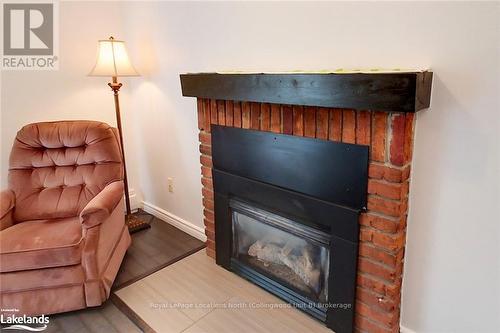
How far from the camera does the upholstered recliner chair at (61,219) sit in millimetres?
1839

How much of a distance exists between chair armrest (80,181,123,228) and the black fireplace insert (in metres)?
0.62

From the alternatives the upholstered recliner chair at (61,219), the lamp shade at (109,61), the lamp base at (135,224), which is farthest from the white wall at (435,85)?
the lamp base at (135,224)

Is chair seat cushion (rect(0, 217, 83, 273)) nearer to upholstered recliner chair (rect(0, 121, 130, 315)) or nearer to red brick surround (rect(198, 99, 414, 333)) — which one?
upholstered recliner chair (rect(0, 121, 130, 315))

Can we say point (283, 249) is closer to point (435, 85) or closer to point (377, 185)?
point (377, 185)

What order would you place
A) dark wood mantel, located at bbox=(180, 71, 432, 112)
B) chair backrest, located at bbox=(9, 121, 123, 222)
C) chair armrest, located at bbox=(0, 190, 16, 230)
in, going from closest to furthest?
dark wood mantel, located at bbox=(180, 71, 432, 112) → chair armrest, located at bbox=(0, 190, 16, 230) → chair backrest, located at bbox=(9, 121, 123, 222)

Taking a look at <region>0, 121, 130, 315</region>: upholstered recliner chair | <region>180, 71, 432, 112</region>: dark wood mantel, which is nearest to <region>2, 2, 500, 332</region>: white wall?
<region>180, 71, 432, 112</region>: dark wood mantel

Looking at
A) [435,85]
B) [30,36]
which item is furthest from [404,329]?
[30,36]

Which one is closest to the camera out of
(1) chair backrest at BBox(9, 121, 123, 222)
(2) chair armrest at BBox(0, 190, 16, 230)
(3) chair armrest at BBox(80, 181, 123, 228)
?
(3) chair armrest at BBox(80, 181, 123, 228)

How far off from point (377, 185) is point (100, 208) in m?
1.44

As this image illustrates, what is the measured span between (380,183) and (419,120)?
29cm

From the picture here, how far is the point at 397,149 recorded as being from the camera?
1.38 metres

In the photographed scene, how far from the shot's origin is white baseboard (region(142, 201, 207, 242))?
2683mm

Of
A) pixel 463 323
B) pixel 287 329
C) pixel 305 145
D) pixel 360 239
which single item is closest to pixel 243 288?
pixel 287 329

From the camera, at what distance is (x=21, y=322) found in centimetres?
189
